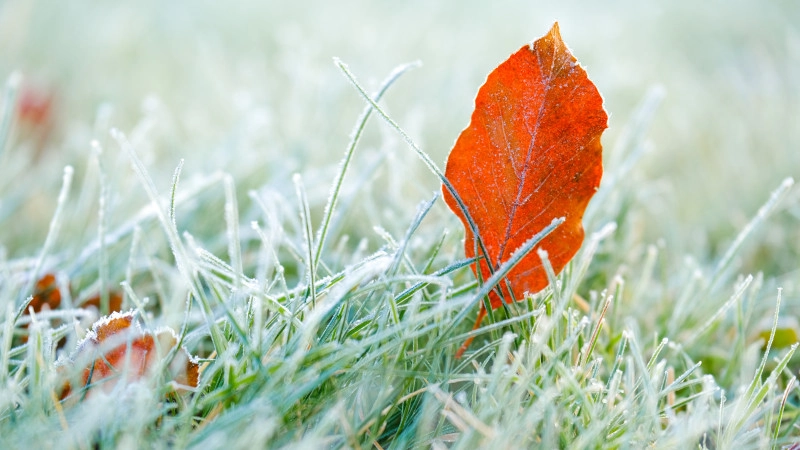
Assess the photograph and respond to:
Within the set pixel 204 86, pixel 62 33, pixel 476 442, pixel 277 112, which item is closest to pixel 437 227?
pixel 476 442

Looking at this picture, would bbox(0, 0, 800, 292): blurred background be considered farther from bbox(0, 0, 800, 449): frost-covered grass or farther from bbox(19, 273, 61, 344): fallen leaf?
bbox(19, 273, 61, 344): fallen leaf

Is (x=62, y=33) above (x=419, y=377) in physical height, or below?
above

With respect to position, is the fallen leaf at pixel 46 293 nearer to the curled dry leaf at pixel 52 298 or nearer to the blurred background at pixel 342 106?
the curled dry leaf at pixel 52 298

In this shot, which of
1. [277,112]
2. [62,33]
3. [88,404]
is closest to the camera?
[88,404]

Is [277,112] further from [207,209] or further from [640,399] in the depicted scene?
[640,399]

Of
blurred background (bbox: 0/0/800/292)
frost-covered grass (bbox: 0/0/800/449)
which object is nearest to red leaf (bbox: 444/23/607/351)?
frost-covered grass (bbox: 0/0/800/449)

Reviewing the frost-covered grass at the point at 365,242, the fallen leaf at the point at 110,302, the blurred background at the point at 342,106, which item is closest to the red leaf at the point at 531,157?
the frost-covered grass at the point at 365,242
